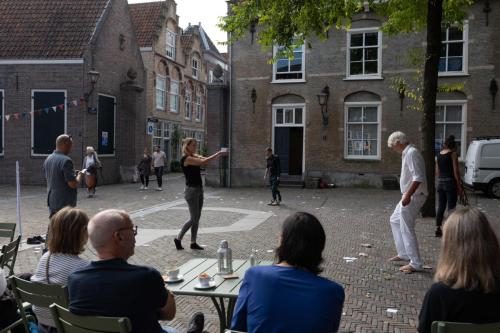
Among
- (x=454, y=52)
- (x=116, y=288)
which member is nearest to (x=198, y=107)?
(x=454, y=52)

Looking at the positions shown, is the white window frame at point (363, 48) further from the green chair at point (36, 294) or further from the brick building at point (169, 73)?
the green chair at point (36, 294)

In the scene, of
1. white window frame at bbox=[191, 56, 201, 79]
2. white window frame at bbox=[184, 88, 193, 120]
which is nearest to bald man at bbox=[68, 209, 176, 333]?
white window frame at bbox=[184, 88, 193, 120]

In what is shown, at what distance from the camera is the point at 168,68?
3284 centimetres

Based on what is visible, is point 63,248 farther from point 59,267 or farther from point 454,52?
point 454,52

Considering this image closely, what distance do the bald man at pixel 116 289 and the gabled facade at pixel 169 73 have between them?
25.9 metres

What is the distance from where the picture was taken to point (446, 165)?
9352 millimetres

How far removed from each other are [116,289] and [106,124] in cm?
2175

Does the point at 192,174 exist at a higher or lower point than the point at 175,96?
lower

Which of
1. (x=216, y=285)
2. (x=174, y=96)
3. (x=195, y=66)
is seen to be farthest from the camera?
(x=195, y=66)

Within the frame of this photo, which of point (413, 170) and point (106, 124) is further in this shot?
point (106, 124)

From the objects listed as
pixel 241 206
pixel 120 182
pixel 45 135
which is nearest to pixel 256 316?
pixel 241 206

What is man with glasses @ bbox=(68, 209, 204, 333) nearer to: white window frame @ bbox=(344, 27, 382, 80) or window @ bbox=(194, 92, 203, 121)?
white window frame @ bbox=(344, 27, 382, 80)

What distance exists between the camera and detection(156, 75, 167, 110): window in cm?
3163

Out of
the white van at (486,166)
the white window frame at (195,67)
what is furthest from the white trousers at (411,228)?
the white window frame at (195,67)
